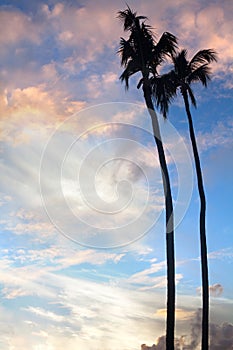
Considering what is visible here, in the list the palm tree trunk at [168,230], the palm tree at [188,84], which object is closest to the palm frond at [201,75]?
the palm tree at [188,84]

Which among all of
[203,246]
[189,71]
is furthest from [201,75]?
[203,246]

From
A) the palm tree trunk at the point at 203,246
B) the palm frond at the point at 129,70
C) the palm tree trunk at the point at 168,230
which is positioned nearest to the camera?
the palm tree trunk at the point at 168,230

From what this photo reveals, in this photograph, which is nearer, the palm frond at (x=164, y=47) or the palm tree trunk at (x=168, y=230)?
the palm tree trunk at (x=168, y=230)

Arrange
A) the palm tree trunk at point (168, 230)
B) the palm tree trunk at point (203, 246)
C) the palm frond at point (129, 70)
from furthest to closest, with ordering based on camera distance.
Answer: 1. the palm frond at point (129, 70)
2. the palm tree trunk at point (203, 246)
3. the palm tree trunk at point (168, 230)

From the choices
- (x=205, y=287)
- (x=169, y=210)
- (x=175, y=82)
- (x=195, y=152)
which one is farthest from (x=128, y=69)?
(x=205, y=287)

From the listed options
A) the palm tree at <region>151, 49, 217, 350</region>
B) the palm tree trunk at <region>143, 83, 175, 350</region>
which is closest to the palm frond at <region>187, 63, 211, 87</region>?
the palm tree at <region>151, 49, 217, 350</region>

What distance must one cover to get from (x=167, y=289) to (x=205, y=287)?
320 centimetres

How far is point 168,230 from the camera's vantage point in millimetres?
22969

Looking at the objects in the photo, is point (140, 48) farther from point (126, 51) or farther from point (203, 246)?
point (203, 246)

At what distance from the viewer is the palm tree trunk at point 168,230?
21.2 metres

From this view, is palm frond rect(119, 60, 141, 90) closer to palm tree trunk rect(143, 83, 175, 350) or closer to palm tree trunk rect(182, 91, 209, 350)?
palm tree trunk rect(143, 83, 175, 350)

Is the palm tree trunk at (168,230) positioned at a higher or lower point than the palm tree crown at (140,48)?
lower

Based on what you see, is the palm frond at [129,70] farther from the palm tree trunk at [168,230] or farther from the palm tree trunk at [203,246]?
the palm tree trunk at [203,246]

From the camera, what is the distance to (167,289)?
21.8 metres
